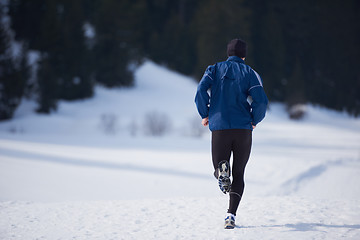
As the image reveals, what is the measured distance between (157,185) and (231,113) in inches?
135

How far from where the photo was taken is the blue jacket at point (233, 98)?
9.53 ft

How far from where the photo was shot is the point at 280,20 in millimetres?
33656

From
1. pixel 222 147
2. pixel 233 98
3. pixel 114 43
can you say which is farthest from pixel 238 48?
pixel 114 43

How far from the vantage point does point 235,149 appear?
2.95m

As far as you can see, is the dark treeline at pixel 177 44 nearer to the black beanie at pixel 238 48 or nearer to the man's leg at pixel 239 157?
the black beanie at pixel 238 48

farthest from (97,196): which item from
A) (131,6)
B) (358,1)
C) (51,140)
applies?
(358,1)

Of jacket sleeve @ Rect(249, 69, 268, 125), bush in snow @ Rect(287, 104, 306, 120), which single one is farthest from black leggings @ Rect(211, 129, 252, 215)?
bush in snow @ Rect(287, 104, 306, 120)

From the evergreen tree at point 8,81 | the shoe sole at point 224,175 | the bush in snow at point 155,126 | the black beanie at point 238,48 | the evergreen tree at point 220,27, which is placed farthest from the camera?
the evergreen tree at point 220,27

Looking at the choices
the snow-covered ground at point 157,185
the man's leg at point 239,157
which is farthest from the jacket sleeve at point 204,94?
the snow-covered ground at point 157,185

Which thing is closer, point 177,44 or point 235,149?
point 235,149

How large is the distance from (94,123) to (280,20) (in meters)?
26.5

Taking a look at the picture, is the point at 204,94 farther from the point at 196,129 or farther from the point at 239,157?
the point at 196,129

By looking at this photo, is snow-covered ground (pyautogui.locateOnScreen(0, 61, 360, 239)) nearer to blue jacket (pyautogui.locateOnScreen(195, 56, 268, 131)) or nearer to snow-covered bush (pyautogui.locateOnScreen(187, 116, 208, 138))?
snow-covered bush (pyautogui.locateOnScreen(187, 116, 208, 138))

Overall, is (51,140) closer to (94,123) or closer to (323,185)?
(94,123)
